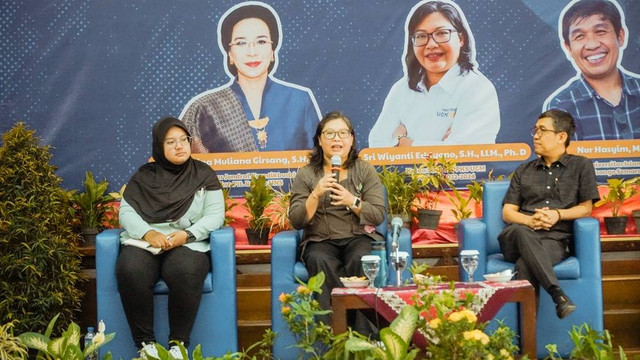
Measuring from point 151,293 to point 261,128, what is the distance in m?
1.60

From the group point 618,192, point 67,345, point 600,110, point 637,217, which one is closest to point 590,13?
point 600,110

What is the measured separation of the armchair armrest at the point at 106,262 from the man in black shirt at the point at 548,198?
1.96 metres

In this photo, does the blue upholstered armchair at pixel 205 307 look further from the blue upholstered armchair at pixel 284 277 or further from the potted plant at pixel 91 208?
the potted plant at pixel 91 208

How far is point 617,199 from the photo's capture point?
5324 millimetres

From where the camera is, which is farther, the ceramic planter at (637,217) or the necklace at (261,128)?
the necklace at (261,128)

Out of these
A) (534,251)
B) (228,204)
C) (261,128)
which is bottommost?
(534,251)

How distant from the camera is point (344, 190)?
14.6ft

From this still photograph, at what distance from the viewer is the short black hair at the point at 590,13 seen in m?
5.55

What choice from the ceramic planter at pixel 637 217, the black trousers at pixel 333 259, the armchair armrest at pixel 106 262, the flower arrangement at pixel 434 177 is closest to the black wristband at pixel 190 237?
the armchair armrest at pixel 106 262

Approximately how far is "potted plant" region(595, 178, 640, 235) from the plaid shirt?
35 centimetres

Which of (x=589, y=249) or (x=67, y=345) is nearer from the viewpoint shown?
(x=67, y=345)

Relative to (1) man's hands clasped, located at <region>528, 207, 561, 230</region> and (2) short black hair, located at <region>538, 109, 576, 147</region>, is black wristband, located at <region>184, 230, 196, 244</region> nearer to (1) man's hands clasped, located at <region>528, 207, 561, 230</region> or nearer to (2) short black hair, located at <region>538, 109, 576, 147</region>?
(1) man's hands clasped, located at <region>528, 207, 561, 230</region>

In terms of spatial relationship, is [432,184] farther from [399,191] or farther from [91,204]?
[91,204]

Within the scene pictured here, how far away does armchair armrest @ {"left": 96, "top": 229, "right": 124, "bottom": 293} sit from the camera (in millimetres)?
4488
